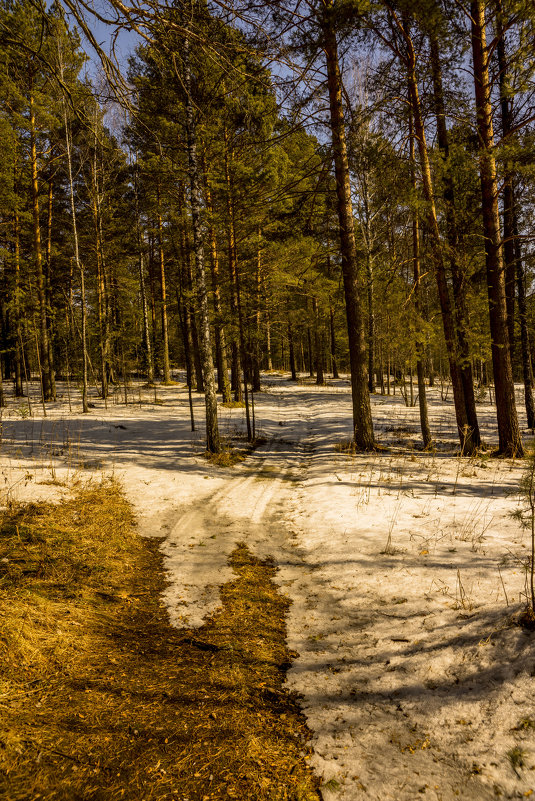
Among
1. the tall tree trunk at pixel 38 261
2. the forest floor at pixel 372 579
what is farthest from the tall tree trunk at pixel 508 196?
the tall tree trunk at pixel 38 261

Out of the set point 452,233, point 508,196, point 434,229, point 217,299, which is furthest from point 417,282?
point 217,299

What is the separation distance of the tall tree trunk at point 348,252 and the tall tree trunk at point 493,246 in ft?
9.18

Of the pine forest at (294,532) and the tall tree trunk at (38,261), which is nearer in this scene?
the pine forest at (294,532)

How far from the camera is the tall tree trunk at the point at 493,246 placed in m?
8.23

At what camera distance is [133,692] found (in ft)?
8.61

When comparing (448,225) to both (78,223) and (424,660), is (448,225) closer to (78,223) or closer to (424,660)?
(424,660)

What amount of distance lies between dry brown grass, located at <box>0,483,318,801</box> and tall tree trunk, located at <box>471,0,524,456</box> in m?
7.75

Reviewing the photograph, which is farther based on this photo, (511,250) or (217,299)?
(217,299)

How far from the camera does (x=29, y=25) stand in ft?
45.0

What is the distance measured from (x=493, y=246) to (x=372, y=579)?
8.27 m

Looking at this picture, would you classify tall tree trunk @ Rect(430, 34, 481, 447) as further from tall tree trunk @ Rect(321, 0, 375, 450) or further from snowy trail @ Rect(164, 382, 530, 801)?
snowy trail @ Rect(164, 382, 530, 801)

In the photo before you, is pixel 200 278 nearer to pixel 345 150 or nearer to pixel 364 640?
pixel 345 150

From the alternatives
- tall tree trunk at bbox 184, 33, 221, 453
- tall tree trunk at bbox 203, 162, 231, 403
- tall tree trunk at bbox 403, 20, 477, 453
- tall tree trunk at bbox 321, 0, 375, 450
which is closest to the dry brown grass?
tall tree trunk at bbox 184, 33, 221, 453

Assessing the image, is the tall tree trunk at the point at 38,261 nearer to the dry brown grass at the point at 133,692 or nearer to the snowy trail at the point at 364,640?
the snowy trail at the point at 364,640
